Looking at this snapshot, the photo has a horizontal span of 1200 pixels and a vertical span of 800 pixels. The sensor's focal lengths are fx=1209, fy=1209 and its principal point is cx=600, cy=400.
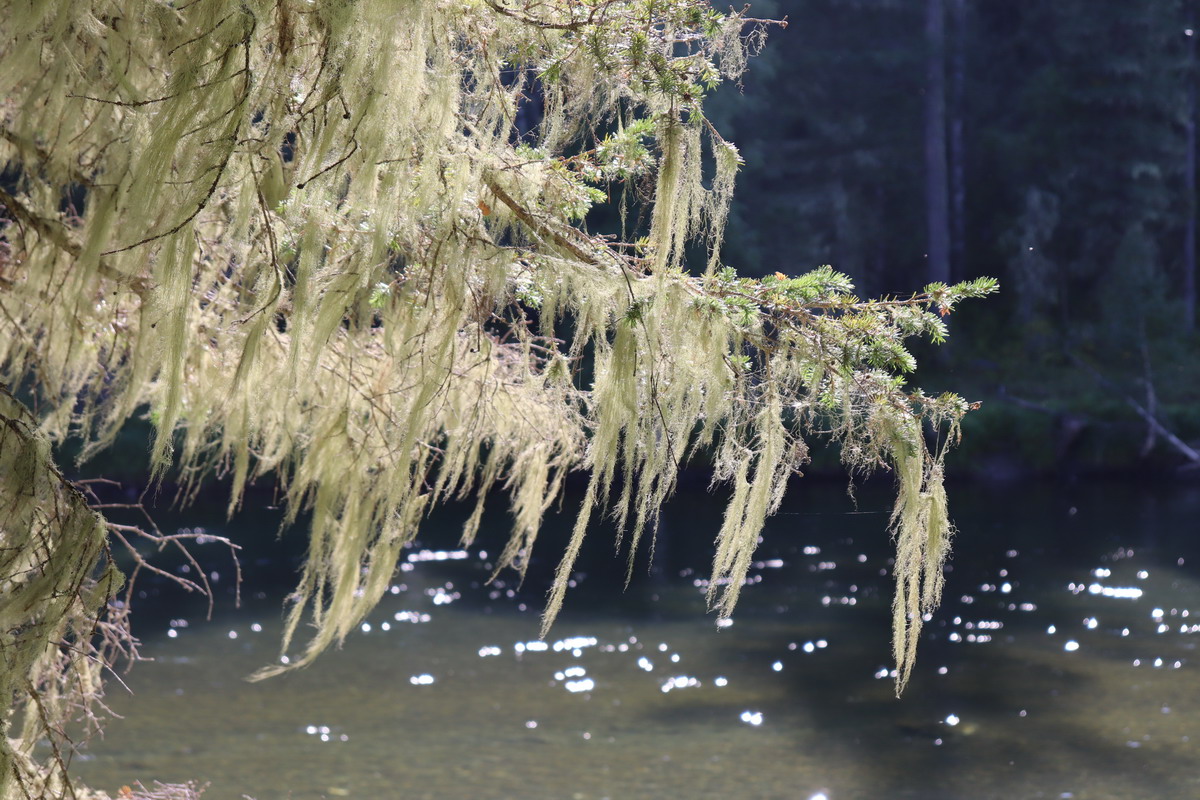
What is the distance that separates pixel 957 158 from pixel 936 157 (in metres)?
1.73

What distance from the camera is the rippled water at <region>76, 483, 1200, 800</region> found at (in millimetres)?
6426

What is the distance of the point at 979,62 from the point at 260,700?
809 inches

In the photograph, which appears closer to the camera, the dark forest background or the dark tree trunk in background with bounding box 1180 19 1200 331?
the dark forest background

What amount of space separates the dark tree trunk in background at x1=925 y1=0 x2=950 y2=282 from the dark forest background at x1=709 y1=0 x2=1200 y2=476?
1.6 inches

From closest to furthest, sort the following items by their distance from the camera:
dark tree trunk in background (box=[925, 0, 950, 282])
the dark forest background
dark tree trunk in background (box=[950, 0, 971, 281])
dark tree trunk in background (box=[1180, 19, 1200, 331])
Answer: the dark forest background, dark tree trunk in background (box=[925, 0, 950, 282]), dark tree trunk in background (box=[1180, 19, 1200, 331]), dark tree trunk in background (box=[950, 0, 971, 281])

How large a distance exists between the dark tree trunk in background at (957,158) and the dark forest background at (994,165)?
0.04 meters

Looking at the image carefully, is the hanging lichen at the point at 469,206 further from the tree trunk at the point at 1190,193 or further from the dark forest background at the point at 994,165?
the tree trunk at the point at 1190,193

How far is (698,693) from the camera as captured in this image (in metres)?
7.77

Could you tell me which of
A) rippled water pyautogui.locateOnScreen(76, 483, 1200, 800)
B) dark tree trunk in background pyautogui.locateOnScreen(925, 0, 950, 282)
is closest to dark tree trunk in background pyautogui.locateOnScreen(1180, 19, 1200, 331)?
dark tree trunk in background pyautogui.locateOnScreen(925, 0, 950, 282)

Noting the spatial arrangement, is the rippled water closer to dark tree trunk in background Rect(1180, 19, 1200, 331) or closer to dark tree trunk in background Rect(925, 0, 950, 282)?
dark tree trunk in background Rect(925, 0, 950, 282)

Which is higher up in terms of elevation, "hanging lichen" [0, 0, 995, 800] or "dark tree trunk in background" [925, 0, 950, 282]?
"dark tree trunk in background" [925, 0, 950, 282]

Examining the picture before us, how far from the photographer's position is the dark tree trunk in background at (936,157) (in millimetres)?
21453

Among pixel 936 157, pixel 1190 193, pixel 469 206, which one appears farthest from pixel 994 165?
pixel 469 206

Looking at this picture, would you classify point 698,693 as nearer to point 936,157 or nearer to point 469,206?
point 469,206
